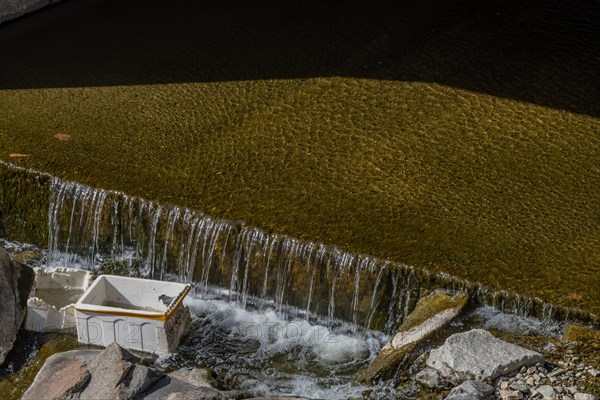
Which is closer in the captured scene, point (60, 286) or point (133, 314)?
point (133, 314)

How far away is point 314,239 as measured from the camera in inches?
215

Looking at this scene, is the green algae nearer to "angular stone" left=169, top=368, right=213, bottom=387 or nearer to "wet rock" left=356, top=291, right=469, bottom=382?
"angular stone" left=169, top=368, right=213, bottom=387

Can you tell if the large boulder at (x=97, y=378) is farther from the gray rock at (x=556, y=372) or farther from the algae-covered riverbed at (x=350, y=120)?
the gray rock at (x=556, y=372)

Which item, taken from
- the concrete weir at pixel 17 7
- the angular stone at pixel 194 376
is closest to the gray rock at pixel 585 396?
the angular stone at pixel 194 376

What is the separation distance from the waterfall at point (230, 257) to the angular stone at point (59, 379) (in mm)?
1168

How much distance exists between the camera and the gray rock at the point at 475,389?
4500 millimetres

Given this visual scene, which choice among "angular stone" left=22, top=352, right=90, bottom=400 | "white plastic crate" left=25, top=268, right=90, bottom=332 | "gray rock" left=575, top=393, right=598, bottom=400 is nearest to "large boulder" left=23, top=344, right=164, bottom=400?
"angular stone" left=22, top=352, right=90, bottom=400

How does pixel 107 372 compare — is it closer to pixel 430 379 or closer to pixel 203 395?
pixel 203 395

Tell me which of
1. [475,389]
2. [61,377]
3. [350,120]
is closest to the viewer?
[475,389]

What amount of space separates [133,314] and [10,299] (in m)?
0.68

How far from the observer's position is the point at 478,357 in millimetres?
4664

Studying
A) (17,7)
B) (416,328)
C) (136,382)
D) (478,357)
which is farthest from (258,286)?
(17,7)

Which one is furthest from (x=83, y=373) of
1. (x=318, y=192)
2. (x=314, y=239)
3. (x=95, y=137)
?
(x=95, y=137)

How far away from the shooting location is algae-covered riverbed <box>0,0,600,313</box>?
18.0 ft
